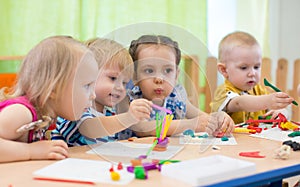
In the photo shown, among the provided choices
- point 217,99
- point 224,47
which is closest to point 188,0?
point 224,47

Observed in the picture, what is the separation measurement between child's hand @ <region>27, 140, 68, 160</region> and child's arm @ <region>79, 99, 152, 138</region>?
16 cm

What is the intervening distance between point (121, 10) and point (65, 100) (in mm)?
1406

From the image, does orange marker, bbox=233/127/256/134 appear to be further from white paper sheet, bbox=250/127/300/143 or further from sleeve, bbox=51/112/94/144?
sleeve, bbox=51/112/94/144

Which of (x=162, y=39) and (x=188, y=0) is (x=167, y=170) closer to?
(x=162, y=39)

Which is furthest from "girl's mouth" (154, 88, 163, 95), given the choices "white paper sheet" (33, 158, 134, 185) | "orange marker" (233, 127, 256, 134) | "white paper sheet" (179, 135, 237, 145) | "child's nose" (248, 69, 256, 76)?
"child's nose" (248, 69, 256, 76)

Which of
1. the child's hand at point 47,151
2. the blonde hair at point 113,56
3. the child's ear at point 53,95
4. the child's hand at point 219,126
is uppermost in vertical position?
the blonde hair at point 113,56

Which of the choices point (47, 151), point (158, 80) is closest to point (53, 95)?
point (47, 151)

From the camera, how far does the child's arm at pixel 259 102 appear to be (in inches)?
51.8

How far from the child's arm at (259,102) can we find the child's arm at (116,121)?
52 cm

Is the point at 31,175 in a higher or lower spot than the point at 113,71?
lower

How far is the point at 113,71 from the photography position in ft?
3.33

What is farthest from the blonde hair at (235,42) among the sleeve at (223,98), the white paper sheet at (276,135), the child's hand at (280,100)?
the white paper sheet at (276,135)

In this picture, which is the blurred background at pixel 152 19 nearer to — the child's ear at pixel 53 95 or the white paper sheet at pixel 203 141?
the white paper sheet at pixel 203 141

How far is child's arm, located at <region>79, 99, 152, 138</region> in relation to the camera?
91 centimetres
